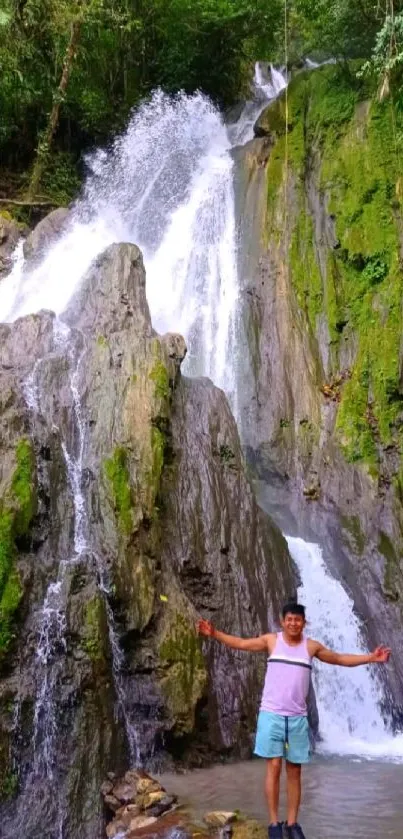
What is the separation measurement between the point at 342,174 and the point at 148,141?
9303mm

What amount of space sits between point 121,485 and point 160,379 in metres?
2.08

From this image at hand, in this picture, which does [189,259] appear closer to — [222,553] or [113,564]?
[222,553]

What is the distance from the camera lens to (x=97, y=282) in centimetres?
1381

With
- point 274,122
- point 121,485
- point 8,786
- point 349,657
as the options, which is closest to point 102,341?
point 121,485

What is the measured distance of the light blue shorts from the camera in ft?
15.2

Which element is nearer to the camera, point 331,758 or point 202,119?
point 331,758

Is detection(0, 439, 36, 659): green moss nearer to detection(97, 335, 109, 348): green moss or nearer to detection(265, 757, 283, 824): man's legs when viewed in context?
detection(97, 335, 109, 348): green moss

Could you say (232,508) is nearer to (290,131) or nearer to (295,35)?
(290,131)

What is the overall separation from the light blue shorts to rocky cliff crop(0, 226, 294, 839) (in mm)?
2888

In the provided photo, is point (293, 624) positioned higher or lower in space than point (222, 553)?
lower

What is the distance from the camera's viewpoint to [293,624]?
4766mm

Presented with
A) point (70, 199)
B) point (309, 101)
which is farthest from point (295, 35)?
point (70, 199)

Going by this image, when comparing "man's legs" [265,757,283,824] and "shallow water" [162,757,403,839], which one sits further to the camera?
"shallow water" [162,757,403,839]

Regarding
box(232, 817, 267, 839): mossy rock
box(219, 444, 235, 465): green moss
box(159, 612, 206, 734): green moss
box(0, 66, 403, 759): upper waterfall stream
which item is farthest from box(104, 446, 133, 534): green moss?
box(232, 817, 267, 839): mossy rock
